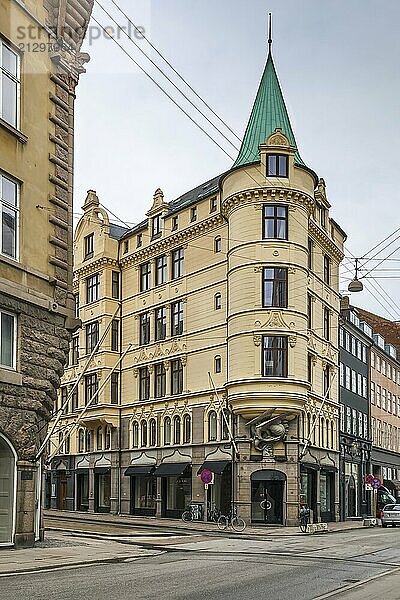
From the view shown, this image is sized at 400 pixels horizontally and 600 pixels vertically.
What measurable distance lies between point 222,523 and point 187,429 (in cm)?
785

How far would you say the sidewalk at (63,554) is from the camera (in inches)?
773

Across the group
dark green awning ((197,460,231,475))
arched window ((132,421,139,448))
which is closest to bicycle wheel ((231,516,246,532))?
dark green awning ((197,460,231,475))

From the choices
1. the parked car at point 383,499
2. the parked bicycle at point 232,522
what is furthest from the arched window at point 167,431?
the parked car at point 383,499

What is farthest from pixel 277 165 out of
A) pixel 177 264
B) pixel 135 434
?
pixel 135 434

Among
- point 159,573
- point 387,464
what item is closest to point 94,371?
point 387,464

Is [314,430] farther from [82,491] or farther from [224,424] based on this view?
[82,491]

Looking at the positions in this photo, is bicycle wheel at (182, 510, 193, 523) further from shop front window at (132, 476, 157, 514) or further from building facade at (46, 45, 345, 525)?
shop front window at (132, 476, 157, 514)

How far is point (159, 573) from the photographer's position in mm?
19312

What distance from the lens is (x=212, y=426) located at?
51000 mm

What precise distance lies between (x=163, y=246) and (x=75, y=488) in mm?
18844

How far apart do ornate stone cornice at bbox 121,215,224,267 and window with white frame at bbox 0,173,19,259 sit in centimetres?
2876

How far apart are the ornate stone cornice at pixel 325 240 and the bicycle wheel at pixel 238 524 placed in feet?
58.1

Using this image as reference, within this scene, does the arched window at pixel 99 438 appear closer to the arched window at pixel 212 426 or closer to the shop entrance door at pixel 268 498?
the arched window at pixel 212 426

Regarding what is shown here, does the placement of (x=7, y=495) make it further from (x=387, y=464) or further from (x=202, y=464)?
(x=387, y=464)
